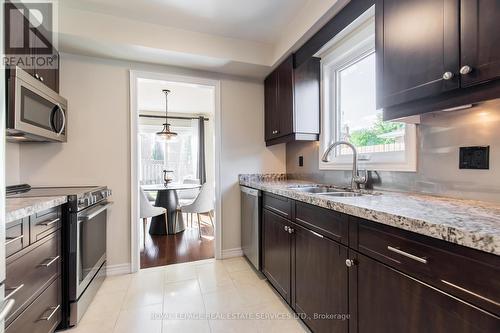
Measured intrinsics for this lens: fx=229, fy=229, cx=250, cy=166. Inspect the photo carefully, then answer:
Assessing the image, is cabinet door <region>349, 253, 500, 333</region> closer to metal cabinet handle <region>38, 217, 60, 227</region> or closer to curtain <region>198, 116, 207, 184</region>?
metal cabinet handle <region>38, 217, 60, 227</region>

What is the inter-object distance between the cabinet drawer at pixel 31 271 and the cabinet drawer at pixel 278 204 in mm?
1503

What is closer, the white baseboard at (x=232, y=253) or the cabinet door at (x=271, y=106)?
the cabinet door at (x=271, y=106)

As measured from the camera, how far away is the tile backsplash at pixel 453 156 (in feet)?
3.57

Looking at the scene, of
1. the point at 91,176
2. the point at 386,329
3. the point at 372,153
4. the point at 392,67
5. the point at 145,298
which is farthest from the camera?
the point at 91,176

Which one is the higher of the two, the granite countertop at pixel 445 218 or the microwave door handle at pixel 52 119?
the microwave door handle at pixel 52 119

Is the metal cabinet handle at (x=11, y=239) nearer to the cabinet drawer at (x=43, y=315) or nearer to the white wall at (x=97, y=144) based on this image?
the cabinet drawer at (x=43, y=315)

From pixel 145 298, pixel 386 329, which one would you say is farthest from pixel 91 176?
pixel 386 329

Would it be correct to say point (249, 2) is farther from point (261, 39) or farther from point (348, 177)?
point (348, 177)

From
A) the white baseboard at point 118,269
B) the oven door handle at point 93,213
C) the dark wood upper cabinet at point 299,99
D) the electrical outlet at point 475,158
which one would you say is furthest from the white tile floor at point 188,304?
the dark wood upper cabinet at point 299,99

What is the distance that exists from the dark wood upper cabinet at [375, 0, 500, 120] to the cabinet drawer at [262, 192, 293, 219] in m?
0.88

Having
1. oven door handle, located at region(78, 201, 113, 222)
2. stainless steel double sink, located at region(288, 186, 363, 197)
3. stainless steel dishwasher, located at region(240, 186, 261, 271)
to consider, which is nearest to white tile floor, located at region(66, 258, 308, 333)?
stainless steel dishwasher, located at region(240, 186, 261, 271)

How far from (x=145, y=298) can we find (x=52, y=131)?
1599mm

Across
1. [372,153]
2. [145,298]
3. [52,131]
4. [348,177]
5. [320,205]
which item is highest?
[52,131]

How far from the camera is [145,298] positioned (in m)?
1.95
